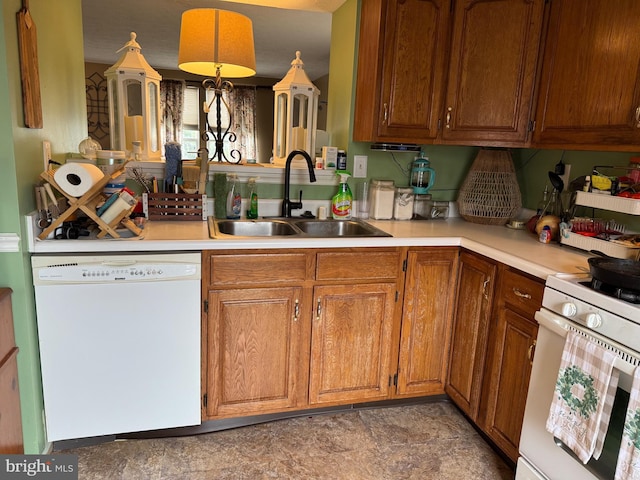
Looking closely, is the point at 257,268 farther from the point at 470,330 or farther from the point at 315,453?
the point at 470,330

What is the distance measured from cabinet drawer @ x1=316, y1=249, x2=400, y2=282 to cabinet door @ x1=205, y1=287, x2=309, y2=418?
16cm

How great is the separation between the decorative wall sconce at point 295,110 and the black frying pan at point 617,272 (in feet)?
5.11

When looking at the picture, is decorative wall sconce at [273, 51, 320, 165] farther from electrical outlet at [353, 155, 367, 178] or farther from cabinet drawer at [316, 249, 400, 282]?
cabinet drawer at [316, 249, 400, 282]

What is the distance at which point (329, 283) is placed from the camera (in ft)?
6.64

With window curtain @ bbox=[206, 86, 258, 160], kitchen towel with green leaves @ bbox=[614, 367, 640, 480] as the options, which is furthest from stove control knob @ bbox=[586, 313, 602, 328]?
window curtain @ bbox=[206, 86, 258, 160]

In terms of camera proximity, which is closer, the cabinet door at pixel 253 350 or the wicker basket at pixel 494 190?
the cabinet door at pixel 253 350

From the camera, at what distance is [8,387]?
152cm

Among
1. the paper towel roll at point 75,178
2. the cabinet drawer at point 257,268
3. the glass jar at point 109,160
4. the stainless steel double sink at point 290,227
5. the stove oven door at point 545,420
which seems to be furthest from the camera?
the stainless steel double sink at point 290,227

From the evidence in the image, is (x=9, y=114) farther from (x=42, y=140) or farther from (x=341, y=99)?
(x=341, y=99)

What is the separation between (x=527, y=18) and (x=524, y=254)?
112 centimetres

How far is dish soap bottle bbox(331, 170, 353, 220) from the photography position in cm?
245

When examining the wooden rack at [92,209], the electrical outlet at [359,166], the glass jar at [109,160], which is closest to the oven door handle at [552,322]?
the electrical outlet at [359,166]

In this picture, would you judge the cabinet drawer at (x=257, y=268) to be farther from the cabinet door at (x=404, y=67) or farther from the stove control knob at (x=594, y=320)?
the stove control knob at (x=594, y=320)

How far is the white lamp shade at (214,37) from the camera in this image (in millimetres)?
2076
